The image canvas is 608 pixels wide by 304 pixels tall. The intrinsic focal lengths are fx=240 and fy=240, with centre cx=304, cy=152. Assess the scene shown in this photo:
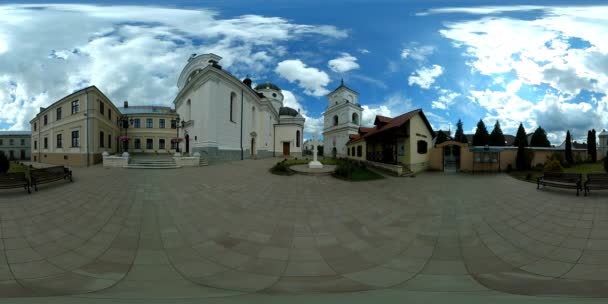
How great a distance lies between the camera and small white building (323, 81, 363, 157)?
30.4m

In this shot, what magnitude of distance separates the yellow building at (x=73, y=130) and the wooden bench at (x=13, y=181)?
10.8 m

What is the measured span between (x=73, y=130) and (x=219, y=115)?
1031cm

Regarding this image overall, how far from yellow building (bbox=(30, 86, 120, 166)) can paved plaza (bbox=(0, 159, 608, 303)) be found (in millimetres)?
12779

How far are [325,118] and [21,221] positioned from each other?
31.8m

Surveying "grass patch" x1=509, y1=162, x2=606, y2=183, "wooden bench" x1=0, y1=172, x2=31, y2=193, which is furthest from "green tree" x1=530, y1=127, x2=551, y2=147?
"wooden bench" x1=0, y1=172, x2=31, y2=193

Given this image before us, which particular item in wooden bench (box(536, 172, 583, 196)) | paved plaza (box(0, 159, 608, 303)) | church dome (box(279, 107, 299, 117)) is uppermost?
church dome (box(279, 107, 299, 117))

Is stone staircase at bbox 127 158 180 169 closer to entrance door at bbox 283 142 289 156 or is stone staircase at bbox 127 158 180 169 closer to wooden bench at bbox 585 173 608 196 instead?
wooden bench at bbox 585 173 608 196

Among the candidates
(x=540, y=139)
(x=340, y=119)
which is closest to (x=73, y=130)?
(x=340, y=119)

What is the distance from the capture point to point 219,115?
18.9m

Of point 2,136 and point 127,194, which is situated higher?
point 2,136

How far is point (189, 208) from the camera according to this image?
17.4ft

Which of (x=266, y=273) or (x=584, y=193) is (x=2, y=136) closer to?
(x=266, y=273)

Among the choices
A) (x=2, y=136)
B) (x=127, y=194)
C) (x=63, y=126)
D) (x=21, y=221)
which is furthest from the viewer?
(x=2, y=136)

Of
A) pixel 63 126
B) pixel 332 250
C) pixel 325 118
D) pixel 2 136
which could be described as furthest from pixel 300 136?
pixel 2 136
